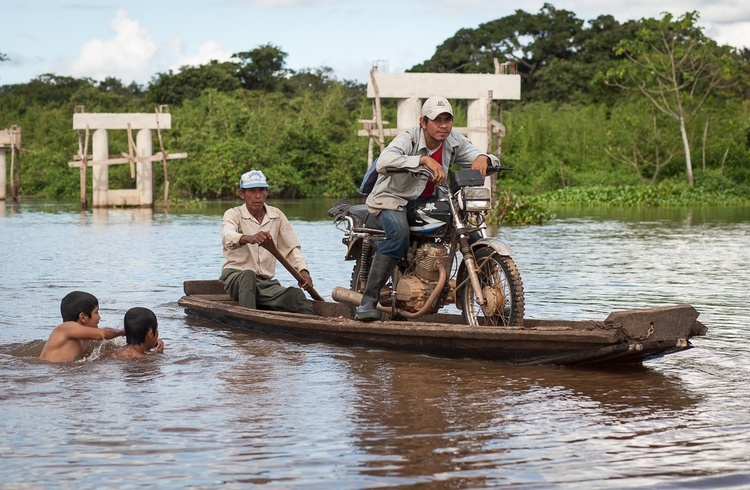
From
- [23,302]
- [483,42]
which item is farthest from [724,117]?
[23,302]

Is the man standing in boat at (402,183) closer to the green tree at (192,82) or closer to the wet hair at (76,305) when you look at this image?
the wet hair at (76,305)

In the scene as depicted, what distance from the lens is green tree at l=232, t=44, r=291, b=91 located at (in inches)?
2307

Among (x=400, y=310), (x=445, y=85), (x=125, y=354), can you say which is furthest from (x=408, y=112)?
(x=125, y=354)

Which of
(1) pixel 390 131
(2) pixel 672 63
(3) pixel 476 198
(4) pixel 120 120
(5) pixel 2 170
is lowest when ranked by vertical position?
(3) pixel 476 198

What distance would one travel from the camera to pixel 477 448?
16.2 ft

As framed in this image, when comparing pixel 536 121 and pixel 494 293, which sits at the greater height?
pixel 536 121

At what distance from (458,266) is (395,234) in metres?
0.49

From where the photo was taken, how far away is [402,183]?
752 cm

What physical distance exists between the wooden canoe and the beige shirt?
0.64 metres

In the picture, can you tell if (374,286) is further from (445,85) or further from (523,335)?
(445,85)

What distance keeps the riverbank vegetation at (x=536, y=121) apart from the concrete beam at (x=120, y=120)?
5344 millimetres

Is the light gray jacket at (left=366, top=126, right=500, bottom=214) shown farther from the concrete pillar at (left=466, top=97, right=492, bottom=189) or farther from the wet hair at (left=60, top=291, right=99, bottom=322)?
the concrete pillar at (left=466, top=97, right=492, bottom=189)

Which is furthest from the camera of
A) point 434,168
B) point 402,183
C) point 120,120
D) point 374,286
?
point 120,120

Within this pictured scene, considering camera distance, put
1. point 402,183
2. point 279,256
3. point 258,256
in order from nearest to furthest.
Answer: point 402,183 < point 279,256 < point 258,256
